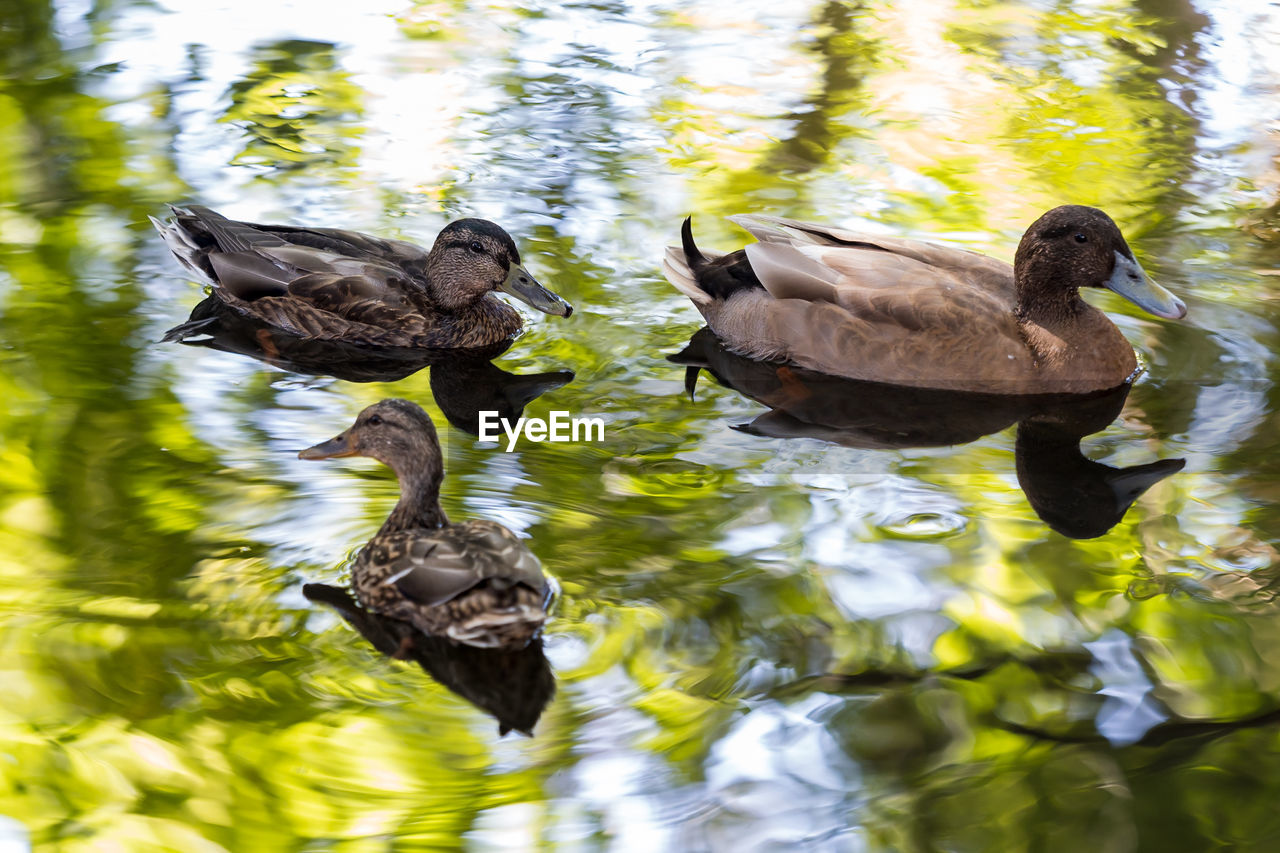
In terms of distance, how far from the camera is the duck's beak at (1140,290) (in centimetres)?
692

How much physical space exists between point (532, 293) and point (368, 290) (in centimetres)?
86

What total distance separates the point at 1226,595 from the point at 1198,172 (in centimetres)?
505

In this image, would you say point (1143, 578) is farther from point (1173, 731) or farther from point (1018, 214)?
point (1018, 214)

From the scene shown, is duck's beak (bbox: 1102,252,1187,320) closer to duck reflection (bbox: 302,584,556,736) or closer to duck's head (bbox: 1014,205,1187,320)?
duck's head (bbox: 1014,205,1187,320)

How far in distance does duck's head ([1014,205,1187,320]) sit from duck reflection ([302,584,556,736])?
352 centimetres

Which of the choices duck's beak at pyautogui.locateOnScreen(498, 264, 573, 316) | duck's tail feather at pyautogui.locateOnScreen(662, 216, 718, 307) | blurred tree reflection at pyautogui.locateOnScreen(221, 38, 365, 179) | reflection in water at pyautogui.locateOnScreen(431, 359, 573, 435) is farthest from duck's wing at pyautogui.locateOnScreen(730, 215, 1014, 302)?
blurred tree reflection at pyautogui.locateOnScreen(221, 38, 365, 179)

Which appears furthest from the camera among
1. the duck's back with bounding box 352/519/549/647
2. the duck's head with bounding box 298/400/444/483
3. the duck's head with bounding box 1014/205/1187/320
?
the duck's head with bounding box 1014/205/1187/320

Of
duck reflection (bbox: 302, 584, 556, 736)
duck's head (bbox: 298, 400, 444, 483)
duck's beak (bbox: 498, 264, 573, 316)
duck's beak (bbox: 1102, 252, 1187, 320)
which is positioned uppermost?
duck's head (bbox: 298, 400, 444, 483)

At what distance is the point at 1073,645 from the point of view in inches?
192

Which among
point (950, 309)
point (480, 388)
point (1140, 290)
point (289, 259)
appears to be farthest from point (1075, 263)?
point (289, 259)

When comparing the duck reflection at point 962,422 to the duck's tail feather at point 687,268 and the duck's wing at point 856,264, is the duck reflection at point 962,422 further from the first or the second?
the duck's wing at point 856,264

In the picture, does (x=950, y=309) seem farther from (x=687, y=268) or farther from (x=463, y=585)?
(x=463, y=585)

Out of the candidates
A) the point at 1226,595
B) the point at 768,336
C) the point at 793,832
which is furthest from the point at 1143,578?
the point at 768,336

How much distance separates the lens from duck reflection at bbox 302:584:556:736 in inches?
174
